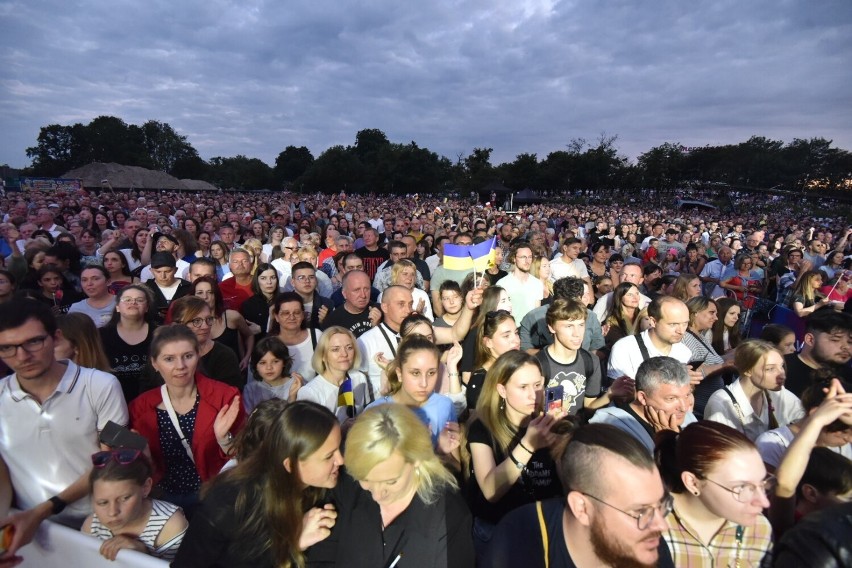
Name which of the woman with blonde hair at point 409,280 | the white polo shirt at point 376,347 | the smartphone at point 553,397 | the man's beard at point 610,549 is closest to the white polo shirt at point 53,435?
the white polo shirt at point 376,347

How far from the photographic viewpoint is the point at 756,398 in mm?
3037

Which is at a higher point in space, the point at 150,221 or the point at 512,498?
the point at 150,221

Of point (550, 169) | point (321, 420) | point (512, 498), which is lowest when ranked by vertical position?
point (512, 498)

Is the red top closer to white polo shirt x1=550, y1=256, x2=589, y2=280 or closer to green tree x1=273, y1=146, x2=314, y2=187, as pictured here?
white polo shirt x1=550, y1=256, x2=589, y2=280

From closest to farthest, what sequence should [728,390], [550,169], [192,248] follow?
[728,390], [192,248], [550,169]

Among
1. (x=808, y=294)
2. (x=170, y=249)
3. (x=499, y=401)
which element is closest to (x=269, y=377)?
(x=499, y=401)

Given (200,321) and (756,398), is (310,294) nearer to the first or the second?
(200,321)

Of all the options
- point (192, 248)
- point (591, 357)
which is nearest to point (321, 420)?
point (591, 357)

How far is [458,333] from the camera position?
4254mm

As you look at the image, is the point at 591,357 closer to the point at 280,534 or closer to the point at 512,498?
the point at 512,498

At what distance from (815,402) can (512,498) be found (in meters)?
1.93

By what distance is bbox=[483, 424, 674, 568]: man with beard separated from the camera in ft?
4.95

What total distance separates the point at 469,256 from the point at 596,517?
407 cm

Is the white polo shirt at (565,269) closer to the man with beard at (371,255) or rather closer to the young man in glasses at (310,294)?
the man with beard at (371,255)
